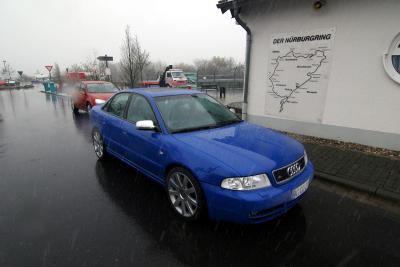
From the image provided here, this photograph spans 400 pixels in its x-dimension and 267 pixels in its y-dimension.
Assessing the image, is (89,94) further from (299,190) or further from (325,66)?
(299,190)

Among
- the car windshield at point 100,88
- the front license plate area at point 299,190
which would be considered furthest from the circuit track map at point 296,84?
the car windshield at point 100,88

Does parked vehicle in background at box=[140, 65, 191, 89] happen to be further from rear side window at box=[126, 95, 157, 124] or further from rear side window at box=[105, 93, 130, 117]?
rear side window at box=[126, 95, 157, 124]

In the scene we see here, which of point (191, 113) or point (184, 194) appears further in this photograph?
point (191, 113)

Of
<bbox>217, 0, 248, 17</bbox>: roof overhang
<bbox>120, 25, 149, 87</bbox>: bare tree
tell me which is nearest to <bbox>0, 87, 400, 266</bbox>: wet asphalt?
<bbox>217, 0, 248, 17</bbox>: roof overhang

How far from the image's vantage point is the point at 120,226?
10.2 feet

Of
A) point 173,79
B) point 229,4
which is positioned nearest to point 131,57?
point 173,79

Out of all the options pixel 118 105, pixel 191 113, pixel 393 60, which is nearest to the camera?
pixel 191 113

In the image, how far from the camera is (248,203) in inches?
101

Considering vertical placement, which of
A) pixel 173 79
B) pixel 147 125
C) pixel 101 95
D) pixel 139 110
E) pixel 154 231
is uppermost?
pixel 173 79

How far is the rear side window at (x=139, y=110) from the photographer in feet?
12.4

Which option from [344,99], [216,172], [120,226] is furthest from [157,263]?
[344,99]

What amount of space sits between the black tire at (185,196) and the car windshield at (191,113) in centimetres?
63

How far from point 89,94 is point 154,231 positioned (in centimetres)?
952

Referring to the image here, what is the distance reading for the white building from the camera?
5.26 metres
